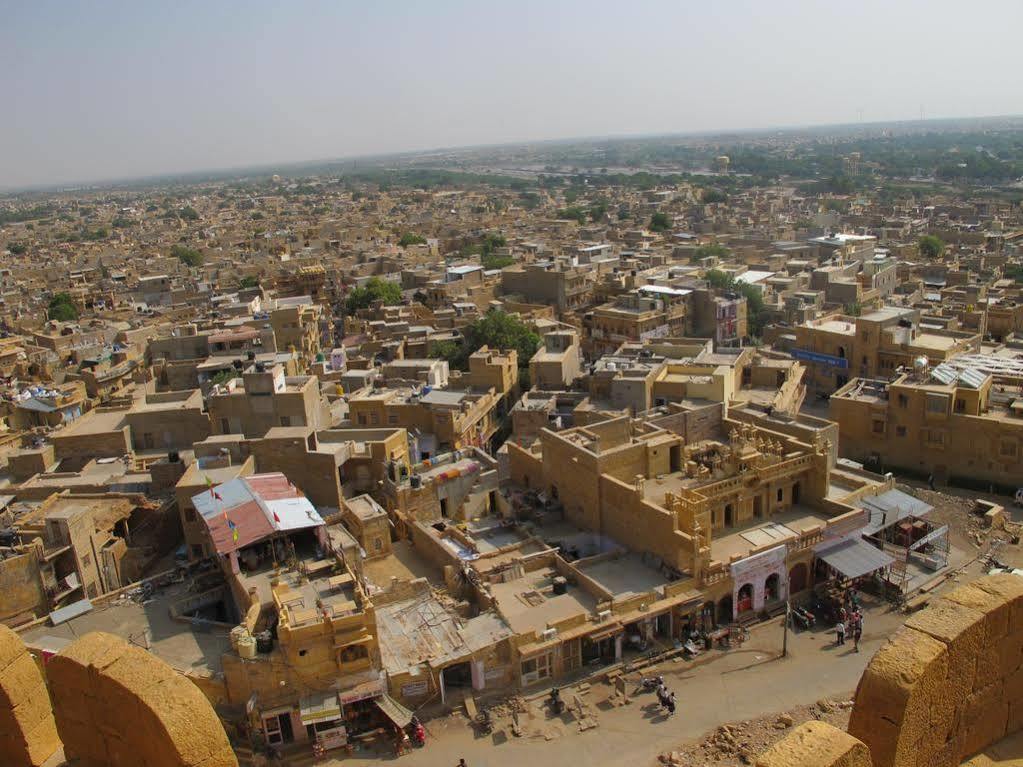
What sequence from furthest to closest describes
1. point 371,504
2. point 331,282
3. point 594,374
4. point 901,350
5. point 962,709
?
point 331,282 < point 901,350 < point 594,374 < point 371,504 < point 962,709

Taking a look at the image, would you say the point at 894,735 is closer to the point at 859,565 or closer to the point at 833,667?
the point at 833,667

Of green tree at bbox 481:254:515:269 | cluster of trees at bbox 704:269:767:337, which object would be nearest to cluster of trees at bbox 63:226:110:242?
green tree at bbox 481:254:515:269

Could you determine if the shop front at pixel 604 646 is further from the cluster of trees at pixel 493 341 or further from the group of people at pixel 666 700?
the cluster of trees at pixel 493 341

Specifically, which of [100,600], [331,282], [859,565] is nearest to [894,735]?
[859,565]

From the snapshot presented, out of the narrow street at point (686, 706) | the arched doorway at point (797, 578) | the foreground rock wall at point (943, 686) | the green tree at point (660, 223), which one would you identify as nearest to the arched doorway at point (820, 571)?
the arched doorway at point (797, 578)

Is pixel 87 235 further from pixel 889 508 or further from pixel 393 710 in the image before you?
pixel 889 508

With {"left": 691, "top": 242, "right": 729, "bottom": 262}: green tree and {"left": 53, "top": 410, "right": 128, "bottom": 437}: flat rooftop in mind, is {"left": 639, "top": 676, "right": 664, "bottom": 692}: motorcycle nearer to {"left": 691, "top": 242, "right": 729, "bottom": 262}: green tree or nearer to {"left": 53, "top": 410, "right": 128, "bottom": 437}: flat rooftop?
{"left": 53, "top": 410, "right": 128, "bottom": 437}: flat rooftop
